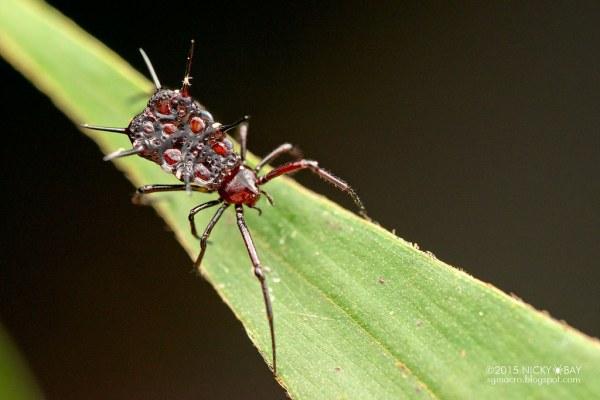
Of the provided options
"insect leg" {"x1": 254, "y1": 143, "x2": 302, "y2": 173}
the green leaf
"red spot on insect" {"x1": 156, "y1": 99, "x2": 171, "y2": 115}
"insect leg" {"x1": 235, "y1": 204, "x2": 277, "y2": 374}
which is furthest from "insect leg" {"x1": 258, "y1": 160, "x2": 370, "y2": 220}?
the green leaf

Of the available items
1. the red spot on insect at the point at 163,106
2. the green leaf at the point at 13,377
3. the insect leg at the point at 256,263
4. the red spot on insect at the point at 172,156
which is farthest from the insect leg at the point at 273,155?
the green leaf at the point at 13,377

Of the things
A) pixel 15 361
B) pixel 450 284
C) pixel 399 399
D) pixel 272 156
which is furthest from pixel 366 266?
pixel 15 361

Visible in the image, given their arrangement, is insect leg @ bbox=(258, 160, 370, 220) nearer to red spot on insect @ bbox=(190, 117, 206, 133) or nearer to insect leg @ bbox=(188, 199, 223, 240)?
insect leg @ bbox=(188, 199, 223, 240)

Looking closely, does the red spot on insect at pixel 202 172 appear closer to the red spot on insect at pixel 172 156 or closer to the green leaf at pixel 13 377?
the red spot on insect at pixel 172 156

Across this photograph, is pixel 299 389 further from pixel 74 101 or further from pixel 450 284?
pixel 74 101

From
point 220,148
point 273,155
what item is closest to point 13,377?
point 220,148

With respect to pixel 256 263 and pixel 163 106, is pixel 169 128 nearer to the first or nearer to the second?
pixel 163 106
